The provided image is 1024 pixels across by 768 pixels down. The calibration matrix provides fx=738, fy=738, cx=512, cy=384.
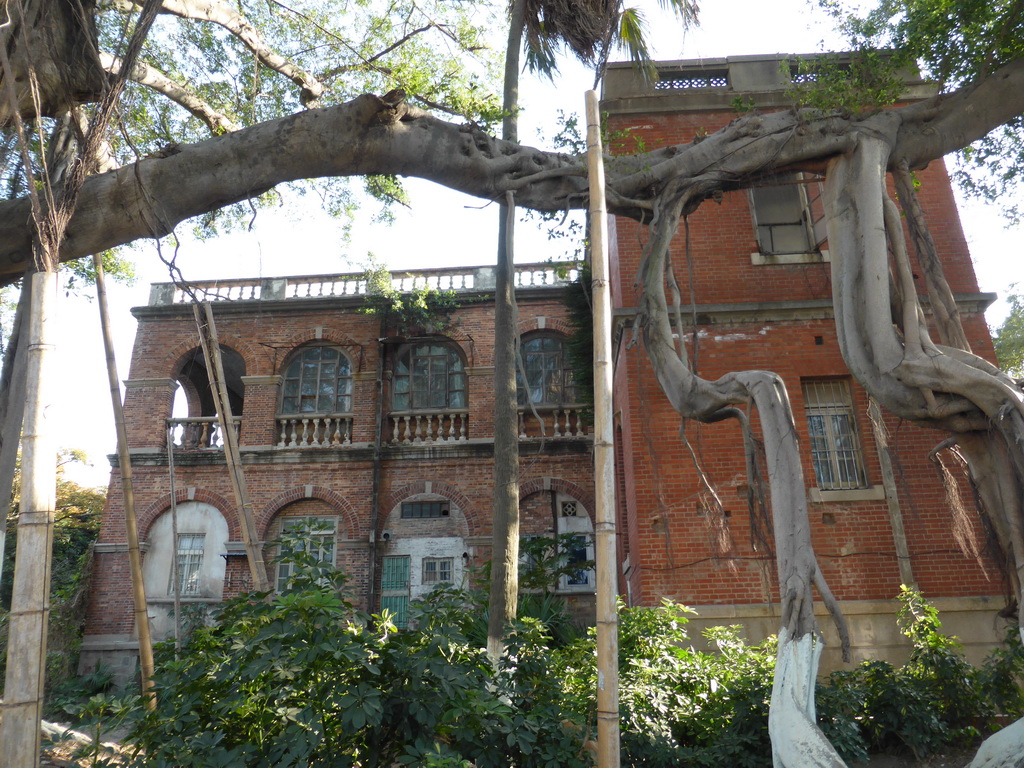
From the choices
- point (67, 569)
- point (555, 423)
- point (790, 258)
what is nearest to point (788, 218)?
point (790, 258)

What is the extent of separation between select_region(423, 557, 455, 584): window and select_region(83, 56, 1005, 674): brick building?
0.05m

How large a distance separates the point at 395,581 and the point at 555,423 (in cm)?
528

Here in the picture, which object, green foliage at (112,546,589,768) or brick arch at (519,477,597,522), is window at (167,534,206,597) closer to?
brick arch at (519,477,597,522)

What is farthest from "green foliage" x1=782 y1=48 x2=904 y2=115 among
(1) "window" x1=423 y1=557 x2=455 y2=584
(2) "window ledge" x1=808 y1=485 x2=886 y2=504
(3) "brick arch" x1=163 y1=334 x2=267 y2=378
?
(3) "brick arch" x1=163 y1=334 x2=267 y2=378

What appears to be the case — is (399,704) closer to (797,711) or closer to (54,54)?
(797,711)

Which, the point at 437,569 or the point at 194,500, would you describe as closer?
the point at 437,569

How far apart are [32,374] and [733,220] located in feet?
31.4

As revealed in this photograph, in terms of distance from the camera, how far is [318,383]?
18.8 m

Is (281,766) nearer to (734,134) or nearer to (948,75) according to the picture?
(734,134)

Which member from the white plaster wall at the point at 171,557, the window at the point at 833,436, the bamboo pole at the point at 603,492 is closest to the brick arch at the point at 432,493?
the white plaster wall at the point at 171,557

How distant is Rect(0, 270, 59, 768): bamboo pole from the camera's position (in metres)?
3.88

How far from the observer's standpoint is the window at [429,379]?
18766 mm

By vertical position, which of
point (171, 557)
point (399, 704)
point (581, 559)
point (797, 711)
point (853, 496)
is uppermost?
point (853, 496)

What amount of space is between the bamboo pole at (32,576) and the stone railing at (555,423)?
13480mm
